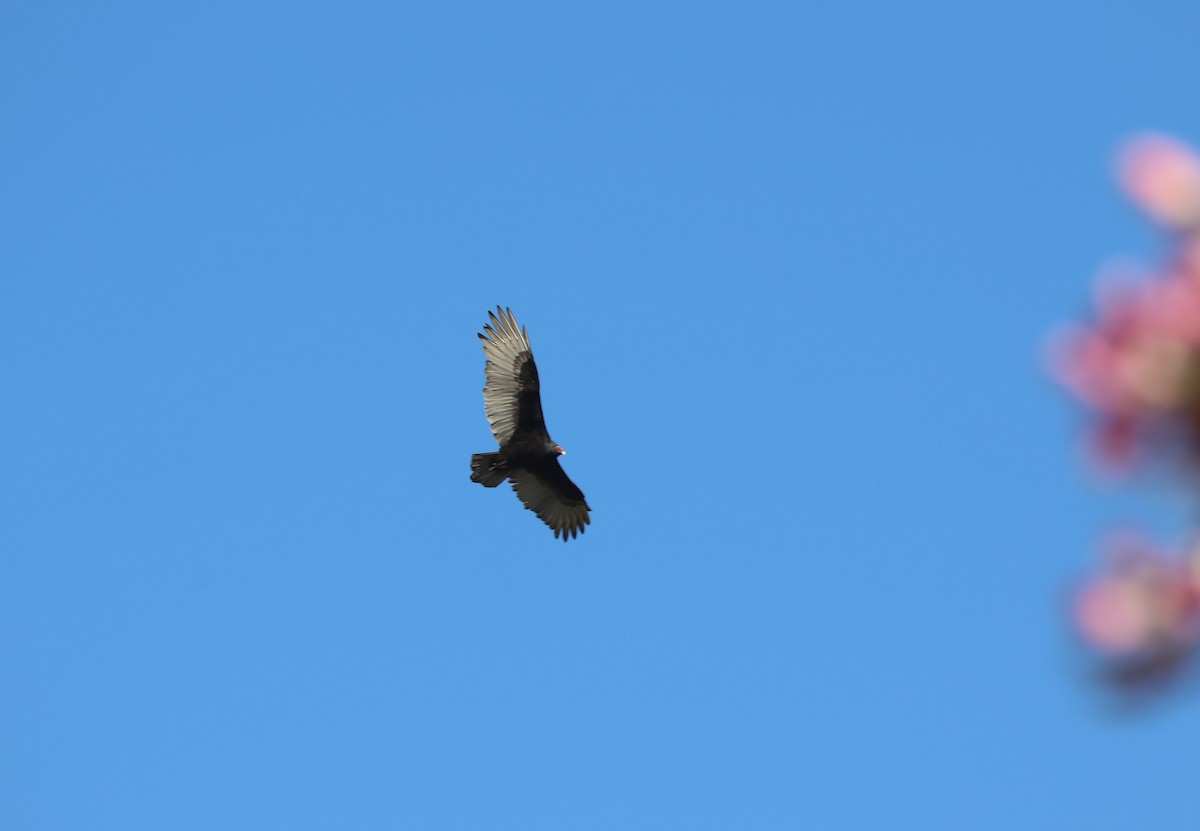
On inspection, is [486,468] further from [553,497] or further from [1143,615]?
[1143,615]

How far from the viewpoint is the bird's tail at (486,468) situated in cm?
3459

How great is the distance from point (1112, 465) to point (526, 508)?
1362 inches

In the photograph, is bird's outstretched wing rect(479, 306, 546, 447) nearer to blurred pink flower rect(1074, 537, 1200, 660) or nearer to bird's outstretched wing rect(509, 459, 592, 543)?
bird's outstretched wing rect(509, 459, 592, 543)

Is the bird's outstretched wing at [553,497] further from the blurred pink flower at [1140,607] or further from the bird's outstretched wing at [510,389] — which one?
the blurred pink flower at [1140,607]

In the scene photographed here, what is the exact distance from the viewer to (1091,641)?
3385mm

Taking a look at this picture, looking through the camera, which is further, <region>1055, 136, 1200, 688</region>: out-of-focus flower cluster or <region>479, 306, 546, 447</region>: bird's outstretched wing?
<region>479, 306, 546, 447</region>: bird's outstretched wing

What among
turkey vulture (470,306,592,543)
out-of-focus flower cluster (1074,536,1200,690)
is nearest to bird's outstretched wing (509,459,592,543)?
turkey vulture (470,306,592,543)

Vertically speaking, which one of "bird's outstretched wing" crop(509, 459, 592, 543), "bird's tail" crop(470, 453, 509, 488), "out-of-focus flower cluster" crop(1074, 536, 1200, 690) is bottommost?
"out-of-focus flower cluster" crop(1074, 536, 1200, 690)

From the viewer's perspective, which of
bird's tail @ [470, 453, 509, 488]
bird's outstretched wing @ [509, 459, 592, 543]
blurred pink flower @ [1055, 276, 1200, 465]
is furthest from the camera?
Result: bird's outstretched wing @ [509, 459, 592, 543]

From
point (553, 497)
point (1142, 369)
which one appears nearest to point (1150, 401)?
point (1142, 369)

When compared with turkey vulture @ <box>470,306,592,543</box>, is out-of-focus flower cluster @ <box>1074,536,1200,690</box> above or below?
below

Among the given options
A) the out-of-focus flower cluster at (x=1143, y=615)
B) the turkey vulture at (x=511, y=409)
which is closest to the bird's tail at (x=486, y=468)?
the turkey vulture at (x=511, y=409)

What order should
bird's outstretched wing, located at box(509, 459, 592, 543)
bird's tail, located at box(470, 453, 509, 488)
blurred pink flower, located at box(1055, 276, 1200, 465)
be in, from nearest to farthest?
1. blurred pink flower, located at box(1055, 276, 1200, 465)
2. bird's tail, located at box(470, 453, 509, 488)
3. bird's outstretched wing, located at box(509, 459, 592, 543)

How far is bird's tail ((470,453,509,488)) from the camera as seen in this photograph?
34.6 metres
